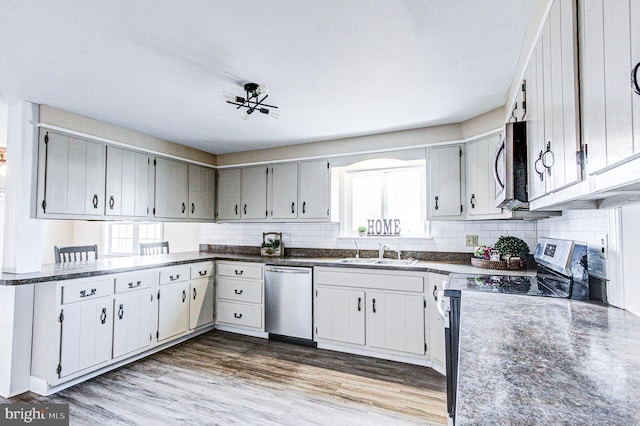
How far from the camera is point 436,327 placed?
9.93ft

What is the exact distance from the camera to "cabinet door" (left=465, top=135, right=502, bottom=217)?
3041 millimetres

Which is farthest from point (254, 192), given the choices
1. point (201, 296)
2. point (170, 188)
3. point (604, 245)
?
point (604, 245)

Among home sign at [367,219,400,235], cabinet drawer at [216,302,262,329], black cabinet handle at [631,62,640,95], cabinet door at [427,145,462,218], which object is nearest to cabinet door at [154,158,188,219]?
cabinet drawer at [216,302,262,329]

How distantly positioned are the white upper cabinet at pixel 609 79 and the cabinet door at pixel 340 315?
108 inches

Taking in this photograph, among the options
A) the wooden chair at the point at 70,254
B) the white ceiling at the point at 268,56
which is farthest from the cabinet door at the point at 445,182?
the wooden chair at the point at 70,254

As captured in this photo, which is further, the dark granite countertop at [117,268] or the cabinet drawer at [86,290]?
the cabinet drawer at [86,290]

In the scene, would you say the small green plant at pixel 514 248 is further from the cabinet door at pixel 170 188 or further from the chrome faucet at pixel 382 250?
the cabinet door at pixel 170 188

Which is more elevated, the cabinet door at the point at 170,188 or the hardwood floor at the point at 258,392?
the cabinet door at the point at 170,188

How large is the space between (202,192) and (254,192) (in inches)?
28.0

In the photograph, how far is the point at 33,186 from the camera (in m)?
2.85

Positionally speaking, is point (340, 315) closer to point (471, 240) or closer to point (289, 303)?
point (289, 303)

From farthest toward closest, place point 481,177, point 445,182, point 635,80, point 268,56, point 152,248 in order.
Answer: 1. point 152,248
2. point 445,182
3. point 481,177
4. point 268,56
5. point 635,80

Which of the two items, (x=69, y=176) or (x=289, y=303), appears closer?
(x=69, y=176)

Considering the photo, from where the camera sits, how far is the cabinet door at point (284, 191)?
427 centimetres
